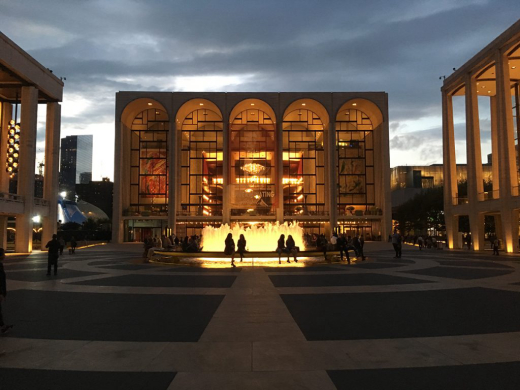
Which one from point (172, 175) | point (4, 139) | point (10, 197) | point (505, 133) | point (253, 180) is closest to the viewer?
point (505, 133)

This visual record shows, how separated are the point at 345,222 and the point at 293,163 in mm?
13194

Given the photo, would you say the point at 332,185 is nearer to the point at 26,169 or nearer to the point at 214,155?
the point at 214,155

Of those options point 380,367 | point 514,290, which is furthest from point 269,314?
point 514,290

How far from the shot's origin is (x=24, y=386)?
5.12m

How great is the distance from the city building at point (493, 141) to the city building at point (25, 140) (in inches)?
1574

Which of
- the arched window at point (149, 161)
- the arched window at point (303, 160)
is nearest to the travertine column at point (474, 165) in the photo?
the arched window at point (303, 160)

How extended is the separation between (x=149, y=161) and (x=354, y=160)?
113 ft

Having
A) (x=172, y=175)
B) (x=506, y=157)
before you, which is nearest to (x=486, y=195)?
(x=506, y=157)

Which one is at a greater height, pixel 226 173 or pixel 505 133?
pixel 226 173

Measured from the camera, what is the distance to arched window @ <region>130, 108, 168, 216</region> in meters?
68.2

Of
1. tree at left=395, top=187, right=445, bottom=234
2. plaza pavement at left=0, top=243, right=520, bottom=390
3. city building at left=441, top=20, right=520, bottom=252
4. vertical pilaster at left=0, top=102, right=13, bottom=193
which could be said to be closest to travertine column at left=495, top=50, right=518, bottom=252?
city building at left=441, top=20, right=520, bottom=252

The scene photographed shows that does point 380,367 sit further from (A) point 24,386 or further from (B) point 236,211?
(B) point 236,211

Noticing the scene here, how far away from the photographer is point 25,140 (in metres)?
37.4

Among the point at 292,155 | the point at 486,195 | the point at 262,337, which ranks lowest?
the point at 262,337
